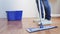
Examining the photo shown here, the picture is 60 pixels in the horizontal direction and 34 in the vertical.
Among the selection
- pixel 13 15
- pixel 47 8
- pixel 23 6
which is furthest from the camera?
pixel 23 6

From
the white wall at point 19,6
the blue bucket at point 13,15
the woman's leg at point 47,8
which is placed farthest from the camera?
the white wall at point 19,6

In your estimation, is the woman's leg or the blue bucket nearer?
the woman's leg

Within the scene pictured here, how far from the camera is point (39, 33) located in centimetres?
156

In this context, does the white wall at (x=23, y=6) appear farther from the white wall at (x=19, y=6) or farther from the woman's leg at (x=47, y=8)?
the woman's leg at (x=47, y=8)

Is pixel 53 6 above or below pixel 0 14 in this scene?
above

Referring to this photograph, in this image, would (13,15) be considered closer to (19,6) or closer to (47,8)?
(19,6)

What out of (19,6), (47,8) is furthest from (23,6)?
(47,8)

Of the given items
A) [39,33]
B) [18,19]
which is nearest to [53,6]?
[18,19]

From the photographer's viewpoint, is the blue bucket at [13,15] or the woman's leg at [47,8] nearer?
the woman's leg at [47,8]

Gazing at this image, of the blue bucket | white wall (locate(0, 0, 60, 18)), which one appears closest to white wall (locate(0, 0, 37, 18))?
white wall (locate(0, 0, 60, 18))

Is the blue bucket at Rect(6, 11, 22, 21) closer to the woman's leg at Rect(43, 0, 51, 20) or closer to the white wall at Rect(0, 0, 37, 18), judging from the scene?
the white wall at Rect(0, 0, 37, 18)

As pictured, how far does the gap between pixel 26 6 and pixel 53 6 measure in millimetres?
772

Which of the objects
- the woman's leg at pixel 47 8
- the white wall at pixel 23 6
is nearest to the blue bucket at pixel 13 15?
the white wall at pixel 23 6

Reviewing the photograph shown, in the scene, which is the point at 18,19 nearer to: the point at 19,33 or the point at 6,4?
the point at 6,4
